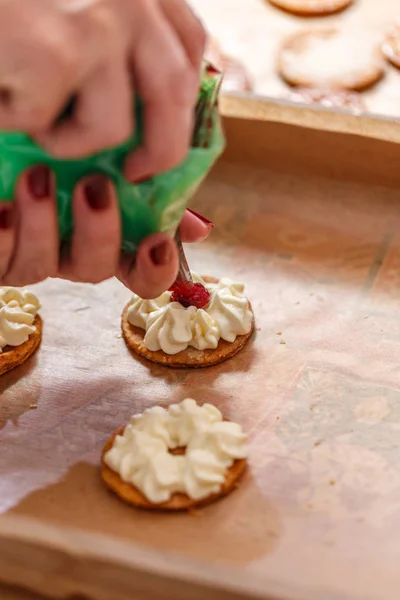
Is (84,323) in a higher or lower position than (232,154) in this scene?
lower

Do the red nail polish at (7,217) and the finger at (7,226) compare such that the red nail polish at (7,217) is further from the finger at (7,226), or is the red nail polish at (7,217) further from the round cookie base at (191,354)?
the round cookie base at (191,354)

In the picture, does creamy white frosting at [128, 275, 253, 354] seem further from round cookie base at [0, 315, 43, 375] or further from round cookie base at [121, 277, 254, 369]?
round cookie base at [0, 315, 43, 375]

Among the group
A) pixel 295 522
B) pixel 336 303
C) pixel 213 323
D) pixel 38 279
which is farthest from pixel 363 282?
pixel 38 279

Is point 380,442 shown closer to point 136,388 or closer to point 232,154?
point 136,388

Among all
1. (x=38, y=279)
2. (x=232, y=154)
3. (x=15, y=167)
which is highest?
(x=15, y=167)

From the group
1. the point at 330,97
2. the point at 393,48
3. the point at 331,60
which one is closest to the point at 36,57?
the point at 330,97

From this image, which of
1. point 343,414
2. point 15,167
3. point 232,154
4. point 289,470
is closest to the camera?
point 15,167

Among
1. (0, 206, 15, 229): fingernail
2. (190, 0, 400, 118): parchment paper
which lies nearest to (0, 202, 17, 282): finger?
(0, 206, 15, 229): fingernail
